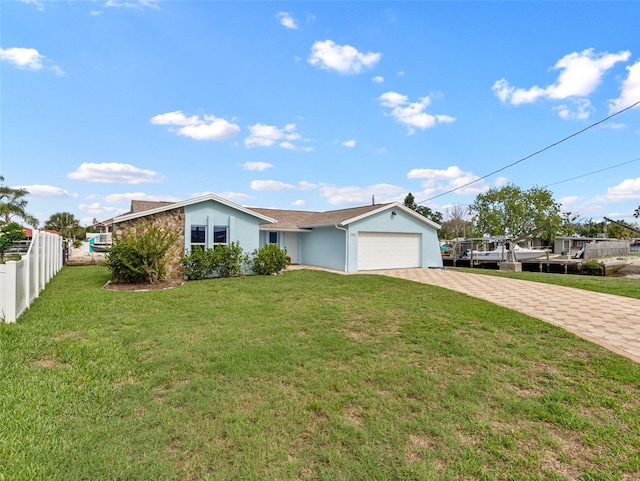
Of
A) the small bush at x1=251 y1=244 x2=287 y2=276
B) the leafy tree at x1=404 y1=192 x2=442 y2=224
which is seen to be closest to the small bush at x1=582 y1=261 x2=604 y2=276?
the small bush at x1=251 y1=244 x2=287 y2=276

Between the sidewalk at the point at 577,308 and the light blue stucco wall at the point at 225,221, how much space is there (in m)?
8.85

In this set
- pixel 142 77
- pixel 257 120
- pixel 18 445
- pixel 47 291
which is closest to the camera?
pixel 18 445

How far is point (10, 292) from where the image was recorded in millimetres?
5742

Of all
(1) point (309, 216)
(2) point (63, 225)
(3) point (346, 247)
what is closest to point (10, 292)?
(3) point (346, 247)

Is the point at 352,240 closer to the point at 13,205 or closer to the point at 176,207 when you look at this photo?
the point at 176,207

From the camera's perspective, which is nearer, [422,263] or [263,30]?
[263,30]

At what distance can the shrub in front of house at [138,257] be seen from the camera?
36.8 feet

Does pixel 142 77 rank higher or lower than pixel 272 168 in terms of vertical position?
higher

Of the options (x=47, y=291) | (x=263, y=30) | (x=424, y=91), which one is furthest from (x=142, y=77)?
(x=424, y=91)

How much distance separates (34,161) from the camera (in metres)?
16.6

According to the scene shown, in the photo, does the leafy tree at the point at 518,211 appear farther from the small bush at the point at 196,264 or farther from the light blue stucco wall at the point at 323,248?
the small bush at the point at 196,264

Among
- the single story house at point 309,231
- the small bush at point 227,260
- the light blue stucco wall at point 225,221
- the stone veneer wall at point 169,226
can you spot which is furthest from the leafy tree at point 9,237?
the small bush at point 227,260

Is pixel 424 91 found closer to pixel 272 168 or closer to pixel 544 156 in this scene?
pixel 544 156

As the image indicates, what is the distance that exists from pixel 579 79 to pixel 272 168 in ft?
55.6
